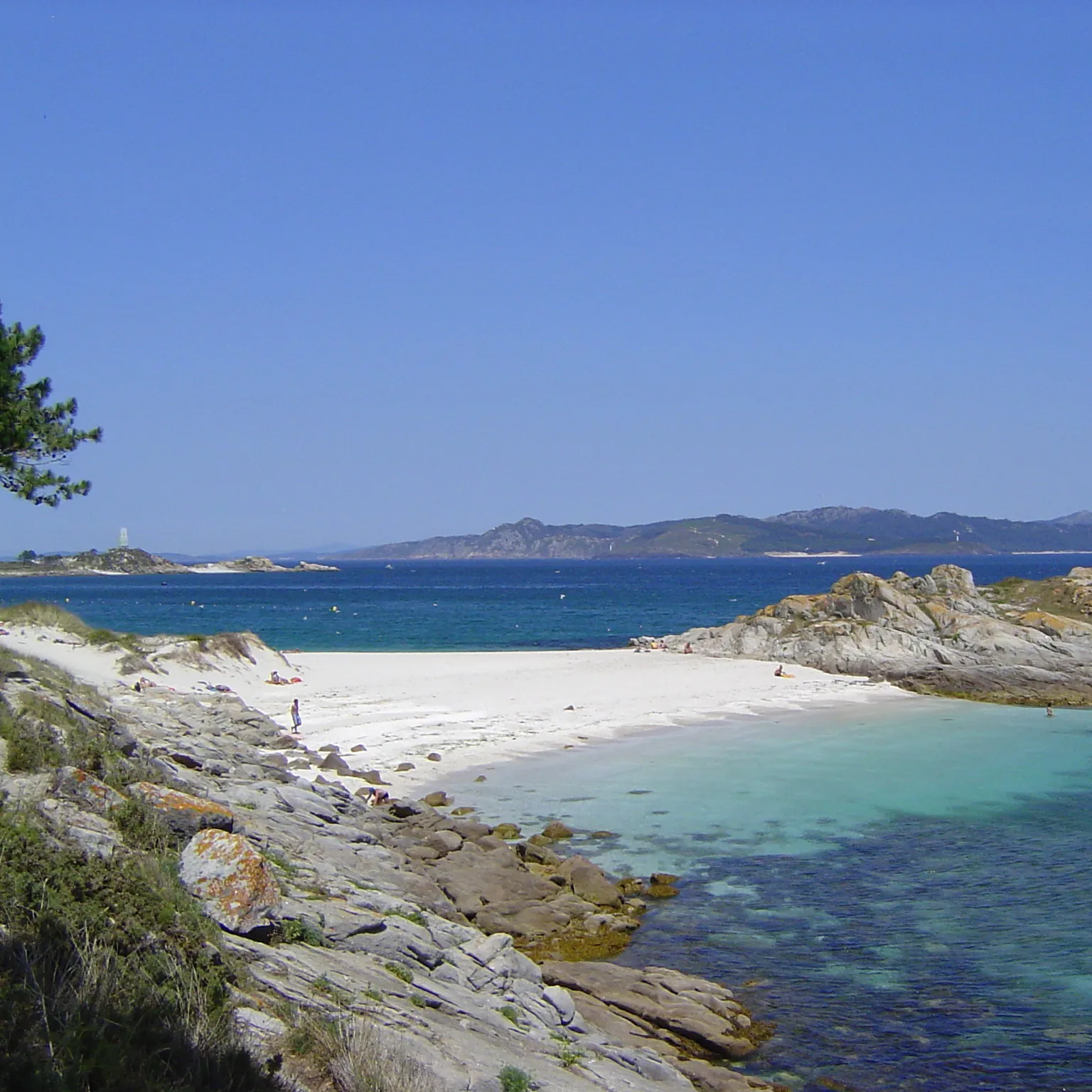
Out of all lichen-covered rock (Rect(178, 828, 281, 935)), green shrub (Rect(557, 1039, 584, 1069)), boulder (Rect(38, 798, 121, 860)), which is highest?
boulder (Rect(38, 798, 121, 860))

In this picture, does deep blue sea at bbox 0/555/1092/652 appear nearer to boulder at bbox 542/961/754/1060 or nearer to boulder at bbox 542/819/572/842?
boulder at bbox 542/819/572/842

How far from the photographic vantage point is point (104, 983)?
272 inches

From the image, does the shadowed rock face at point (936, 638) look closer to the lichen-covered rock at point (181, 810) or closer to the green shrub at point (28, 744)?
the lichen-covered rock at point (181, 810)

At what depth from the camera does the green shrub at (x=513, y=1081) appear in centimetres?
788

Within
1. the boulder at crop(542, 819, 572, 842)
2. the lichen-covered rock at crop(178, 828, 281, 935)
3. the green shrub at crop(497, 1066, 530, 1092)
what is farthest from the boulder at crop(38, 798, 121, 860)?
the boulder at crop(542, 819, 572, 842)

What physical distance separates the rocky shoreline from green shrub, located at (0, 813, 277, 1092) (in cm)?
36

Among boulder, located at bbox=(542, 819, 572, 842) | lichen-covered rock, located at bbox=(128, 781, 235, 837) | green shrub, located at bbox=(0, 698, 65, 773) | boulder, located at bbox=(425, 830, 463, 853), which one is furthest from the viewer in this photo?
boulder, located at bbox=(542, 819, 572, 842)

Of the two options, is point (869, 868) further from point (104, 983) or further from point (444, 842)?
point (104, 983)

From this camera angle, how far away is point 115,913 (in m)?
7.83

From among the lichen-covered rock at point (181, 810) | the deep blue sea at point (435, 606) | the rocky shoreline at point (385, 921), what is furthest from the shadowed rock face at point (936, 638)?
the lichen-covered rock at point (181, 810)

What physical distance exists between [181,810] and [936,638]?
37.7 m

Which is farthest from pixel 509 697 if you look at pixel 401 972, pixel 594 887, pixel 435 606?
pixel 435 606

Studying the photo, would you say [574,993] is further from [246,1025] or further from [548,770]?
[548,770]

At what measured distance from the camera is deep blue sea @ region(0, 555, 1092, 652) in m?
65.8
